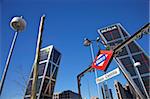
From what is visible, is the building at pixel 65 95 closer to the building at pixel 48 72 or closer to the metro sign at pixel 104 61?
the building at pixel 48 72

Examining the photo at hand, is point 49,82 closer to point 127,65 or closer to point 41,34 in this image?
point 127,65

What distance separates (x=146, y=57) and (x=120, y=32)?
12.7 meters

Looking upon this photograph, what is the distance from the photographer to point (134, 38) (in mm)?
9000

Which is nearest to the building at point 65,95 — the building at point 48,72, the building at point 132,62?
the building at point 48,72

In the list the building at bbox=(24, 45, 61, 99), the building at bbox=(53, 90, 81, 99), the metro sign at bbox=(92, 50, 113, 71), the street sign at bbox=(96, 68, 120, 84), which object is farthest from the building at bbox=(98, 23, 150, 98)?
the street sign at bbox=(96, 68, 120, 84)

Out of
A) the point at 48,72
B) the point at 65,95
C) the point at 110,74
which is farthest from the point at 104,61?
the point at 65,95

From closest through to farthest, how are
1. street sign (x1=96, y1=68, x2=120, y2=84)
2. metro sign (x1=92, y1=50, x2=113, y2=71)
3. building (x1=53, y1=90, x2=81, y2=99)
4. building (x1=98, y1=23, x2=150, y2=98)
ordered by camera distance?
street sign (x1=96, y1=68, x2=120, y2=84)
metro sign (x1=92, y1=50, x2=113, y2=71)
building (x1=98, y1=23, x2=150, y2=98)
building (x1=53, y1=90, x2=81, y2=99)

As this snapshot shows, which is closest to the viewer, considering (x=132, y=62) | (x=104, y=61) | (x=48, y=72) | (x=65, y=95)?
(x=104, y=61)

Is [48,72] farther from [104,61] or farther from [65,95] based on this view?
[104,61]

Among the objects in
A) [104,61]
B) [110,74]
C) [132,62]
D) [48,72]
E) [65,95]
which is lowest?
[110,74]

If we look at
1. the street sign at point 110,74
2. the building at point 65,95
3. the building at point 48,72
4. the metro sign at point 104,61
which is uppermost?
the building at point 48,72

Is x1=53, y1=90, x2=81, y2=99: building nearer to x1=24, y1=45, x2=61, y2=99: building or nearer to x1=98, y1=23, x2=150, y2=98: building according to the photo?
x1=24, y1=45, x2=61, y2=99: building

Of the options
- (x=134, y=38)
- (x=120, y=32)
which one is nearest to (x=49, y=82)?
(x=120, y=32)

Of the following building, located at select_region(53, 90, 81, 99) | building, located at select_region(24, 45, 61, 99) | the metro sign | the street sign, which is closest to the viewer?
the street sign
